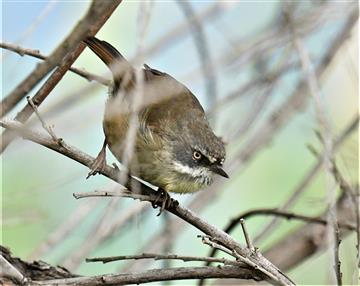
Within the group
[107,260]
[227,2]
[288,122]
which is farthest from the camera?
[288,122]

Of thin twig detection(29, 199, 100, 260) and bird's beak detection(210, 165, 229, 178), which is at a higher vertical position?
A: bird's beak detection(210, 165, 229, 178)

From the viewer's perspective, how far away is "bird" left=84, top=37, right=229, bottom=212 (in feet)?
12.5

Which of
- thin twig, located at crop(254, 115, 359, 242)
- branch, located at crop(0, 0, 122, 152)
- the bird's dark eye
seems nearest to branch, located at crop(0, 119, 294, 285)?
branch, located at crop(0, 0, 122, 152)

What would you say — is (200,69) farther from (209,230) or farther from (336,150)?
(336,150)

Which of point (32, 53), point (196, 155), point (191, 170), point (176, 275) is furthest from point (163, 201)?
point (32, 53)

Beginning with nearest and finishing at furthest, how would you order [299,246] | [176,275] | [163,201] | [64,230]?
1. [176,275]
2. [163,201]
3. [64,230]
4. [299,246]

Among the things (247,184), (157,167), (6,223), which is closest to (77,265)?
(6,223)

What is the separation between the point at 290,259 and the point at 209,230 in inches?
67.8

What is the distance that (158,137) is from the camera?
395 centimetres

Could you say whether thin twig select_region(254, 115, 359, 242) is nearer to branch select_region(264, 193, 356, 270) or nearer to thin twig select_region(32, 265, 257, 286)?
branch select_region(264, 193, 356, 270)

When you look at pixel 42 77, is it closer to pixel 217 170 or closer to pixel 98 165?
pixel 98 165

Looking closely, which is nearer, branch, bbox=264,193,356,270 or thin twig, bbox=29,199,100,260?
thin twig, bbox=29,199,100,260

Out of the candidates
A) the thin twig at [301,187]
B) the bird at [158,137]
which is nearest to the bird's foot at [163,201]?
the bird at [158,137]

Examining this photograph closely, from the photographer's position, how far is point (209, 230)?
3.20 meters
